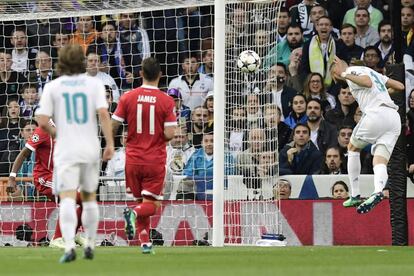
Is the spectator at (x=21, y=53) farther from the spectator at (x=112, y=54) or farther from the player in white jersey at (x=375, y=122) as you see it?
the player in white jersey at (x=375, y=122)

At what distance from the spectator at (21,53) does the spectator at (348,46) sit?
571 centimetres

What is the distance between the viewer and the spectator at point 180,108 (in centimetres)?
2041

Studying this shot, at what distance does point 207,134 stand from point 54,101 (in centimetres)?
877

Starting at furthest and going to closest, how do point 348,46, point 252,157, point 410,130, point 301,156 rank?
point 348,46, point 301,156, point 410,130, point 252,157

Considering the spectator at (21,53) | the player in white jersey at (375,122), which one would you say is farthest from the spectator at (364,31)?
the spectator at (21,53)

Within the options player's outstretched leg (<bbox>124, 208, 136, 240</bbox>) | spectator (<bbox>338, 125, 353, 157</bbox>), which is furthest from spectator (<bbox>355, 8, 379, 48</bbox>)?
player's outstretched leg (<bbox>124, 208, 136, 240</bbox>)

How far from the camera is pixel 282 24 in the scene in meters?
21.6

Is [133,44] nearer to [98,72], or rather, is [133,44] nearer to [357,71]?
[98,72]

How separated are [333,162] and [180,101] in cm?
301

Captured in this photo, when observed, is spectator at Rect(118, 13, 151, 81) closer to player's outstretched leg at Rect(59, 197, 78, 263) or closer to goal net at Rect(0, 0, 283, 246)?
goal net at Rect(0, 0, 283, 246)

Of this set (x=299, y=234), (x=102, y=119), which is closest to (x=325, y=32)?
(x=299, y=234)

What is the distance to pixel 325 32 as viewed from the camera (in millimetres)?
20891

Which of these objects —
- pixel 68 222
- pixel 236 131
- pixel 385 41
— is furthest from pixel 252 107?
pixel 68 222

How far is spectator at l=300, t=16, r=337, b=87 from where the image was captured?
20875 millimetres
